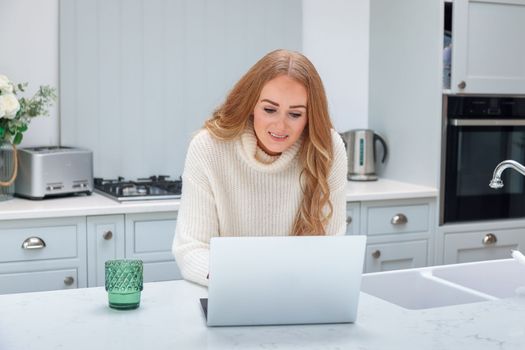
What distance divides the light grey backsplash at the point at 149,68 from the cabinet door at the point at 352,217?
844 millimetres

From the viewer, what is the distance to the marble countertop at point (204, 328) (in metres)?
1.33

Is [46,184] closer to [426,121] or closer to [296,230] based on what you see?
[296,230]

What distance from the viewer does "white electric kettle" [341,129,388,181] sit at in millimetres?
3580

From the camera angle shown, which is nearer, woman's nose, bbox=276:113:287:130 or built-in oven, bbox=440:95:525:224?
woman's nose, bbox=276:113:287:130

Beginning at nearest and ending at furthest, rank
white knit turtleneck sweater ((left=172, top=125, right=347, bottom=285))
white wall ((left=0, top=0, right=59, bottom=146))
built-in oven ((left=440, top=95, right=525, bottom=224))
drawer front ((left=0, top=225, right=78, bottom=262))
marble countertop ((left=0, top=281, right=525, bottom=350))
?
1. marble countertop ((left=0, top=281, right=525, bottom=350))
2. white knit turtleneck sweater ((left=172, top=125, right=347, bottom=285))
3. drawer front ((left=0, top=225, right=78, bottom=262))
4. white wall ((left=0, top=0, right=59, bottom=146))
5. built-in oven ((left=440, top=95, right=525, bottom=224))

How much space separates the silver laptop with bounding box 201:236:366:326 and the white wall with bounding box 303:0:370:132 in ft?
7.74

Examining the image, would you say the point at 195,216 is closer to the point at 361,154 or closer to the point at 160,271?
the point at 160,271

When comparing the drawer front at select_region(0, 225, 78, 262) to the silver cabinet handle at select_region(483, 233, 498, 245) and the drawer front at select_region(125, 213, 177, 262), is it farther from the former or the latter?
the silver cabinet handle at select_region(483, 233, 498, 245)

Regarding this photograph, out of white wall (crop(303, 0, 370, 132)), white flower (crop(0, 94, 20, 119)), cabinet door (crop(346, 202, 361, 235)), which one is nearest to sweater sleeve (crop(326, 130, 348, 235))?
cabinet door (crop(346, 202, 361, 235))

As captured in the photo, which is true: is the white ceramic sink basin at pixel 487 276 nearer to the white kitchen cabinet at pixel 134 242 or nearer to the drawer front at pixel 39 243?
the white kitchen cabinet at pixel 134 242

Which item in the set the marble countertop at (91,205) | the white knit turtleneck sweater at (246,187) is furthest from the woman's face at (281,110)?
the marble countertop at (91,205)

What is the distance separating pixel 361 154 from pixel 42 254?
5.35 feet

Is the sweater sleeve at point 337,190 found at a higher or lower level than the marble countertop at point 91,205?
higher

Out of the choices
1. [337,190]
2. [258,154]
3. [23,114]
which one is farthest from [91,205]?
[337,190]
